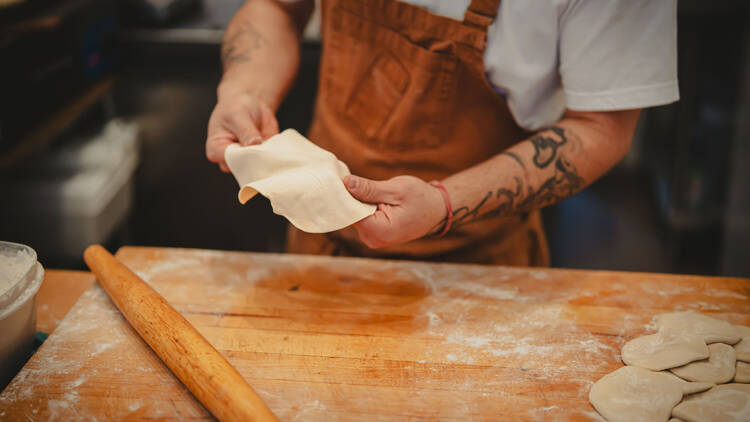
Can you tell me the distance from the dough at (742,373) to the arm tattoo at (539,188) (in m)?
0.41

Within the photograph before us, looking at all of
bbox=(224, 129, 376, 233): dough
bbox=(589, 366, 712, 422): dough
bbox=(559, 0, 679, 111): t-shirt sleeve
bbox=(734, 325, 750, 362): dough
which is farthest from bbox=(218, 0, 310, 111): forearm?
bbox=(734, 325, 750, 362): dough

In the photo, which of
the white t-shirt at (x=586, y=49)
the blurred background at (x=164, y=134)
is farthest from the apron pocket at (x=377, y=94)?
the blurred background at (x=164, y=134)

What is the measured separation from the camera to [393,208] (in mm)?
991

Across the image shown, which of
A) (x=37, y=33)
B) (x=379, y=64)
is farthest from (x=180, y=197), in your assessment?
(x=379, y=64)

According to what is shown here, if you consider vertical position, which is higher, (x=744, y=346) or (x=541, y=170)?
(x=541, y=170)

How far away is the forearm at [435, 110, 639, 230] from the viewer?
3.55ft

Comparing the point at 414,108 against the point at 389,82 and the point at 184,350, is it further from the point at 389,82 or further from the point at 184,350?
the point at 184,350

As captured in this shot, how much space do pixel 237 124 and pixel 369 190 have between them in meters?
0.33

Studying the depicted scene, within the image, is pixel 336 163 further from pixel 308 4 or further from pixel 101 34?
pixel 101 34

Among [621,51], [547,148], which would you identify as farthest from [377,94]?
[621,51]

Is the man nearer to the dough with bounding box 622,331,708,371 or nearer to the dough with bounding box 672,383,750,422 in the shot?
the dough with bounding box 622,331,708,371

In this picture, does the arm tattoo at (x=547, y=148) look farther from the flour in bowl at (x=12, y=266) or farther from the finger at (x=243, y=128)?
the flour in bowl at (x=12, y=266)

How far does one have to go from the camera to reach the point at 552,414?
33.0 inches

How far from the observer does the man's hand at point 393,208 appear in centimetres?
98
